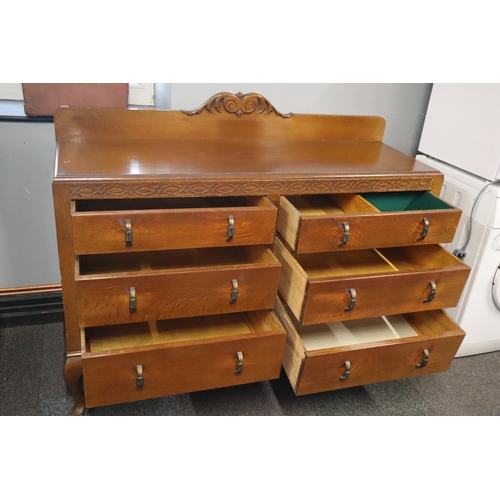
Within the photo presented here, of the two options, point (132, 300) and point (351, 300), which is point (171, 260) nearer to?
point (132, 300)

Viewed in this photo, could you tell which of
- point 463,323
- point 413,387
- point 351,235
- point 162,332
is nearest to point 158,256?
point 162,332

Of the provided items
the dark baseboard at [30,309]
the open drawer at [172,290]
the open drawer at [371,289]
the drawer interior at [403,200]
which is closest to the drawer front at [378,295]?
the open drawer at [371,289]

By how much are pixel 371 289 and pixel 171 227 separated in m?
0.49

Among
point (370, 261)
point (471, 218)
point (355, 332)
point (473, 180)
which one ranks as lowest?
point (355, 332)

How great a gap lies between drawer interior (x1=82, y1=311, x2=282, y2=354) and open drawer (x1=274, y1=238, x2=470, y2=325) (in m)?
0.10

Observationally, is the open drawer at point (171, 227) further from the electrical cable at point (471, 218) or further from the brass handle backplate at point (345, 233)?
the electrical cable at point (471, 218)

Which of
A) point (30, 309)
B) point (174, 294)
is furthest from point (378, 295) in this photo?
point (30, 309)

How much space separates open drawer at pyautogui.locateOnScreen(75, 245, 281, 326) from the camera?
3.26 ft

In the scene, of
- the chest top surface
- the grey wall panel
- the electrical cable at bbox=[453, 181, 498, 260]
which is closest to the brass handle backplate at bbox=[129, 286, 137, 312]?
the chest top surface

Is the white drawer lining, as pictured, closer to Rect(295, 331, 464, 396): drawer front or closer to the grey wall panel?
Rect(295, 331, 464, 396): drawer front

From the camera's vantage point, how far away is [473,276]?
1459mm

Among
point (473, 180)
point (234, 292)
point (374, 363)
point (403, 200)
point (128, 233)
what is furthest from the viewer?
point (473, 180)

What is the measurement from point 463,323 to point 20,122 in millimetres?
1477

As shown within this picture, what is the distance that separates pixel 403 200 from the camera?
51.5 inches
